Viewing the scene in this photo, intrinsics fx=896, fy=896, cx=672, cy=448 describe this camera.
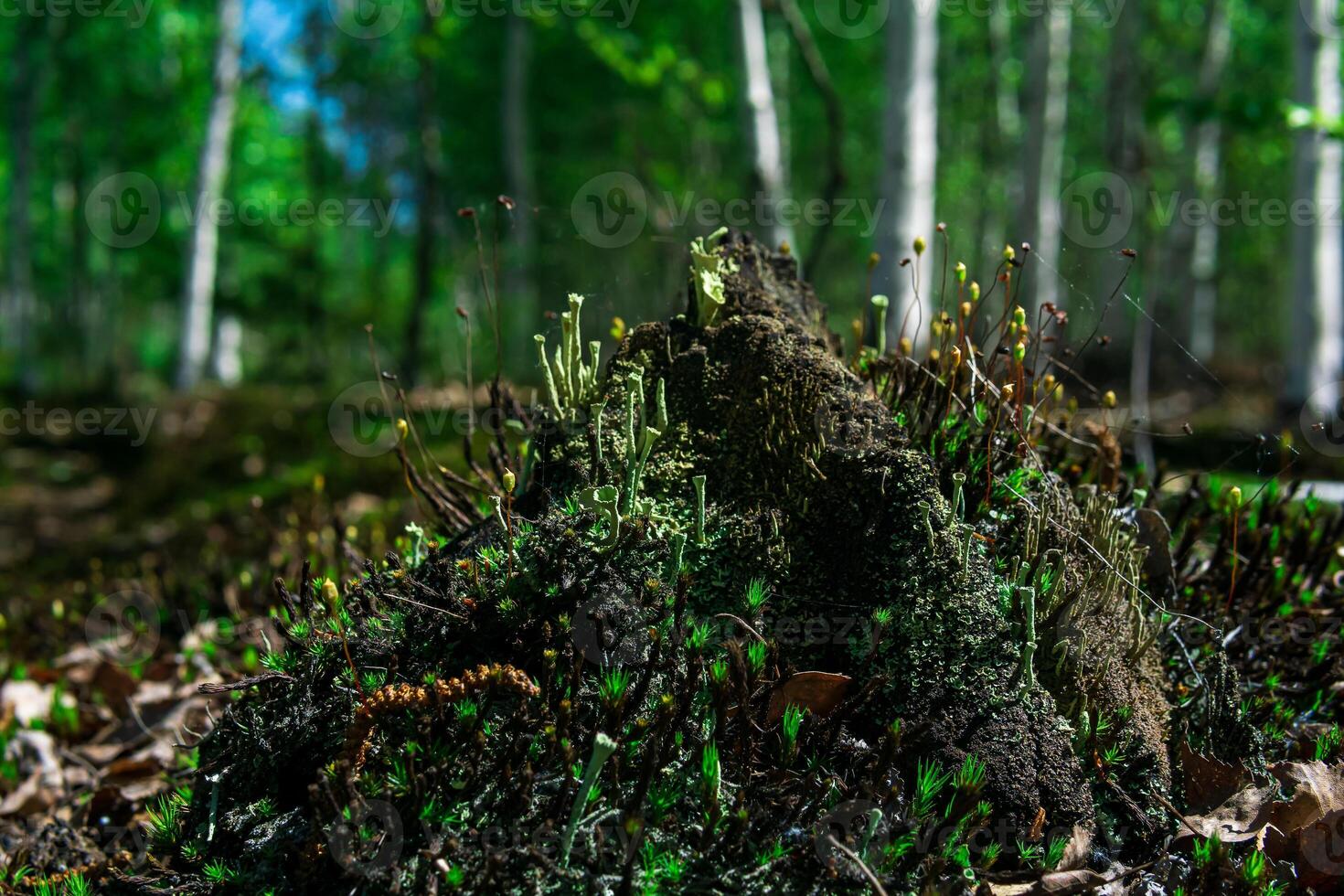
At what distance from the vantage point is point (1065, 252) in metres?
2.18

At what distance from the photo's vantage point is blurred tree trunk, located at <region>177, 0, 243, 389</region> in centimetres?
1241

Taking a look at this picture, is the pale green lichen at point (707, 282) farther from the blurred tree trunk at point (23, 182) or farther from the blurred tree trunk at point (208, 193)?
the blurred tree trunk at point (23, 182)

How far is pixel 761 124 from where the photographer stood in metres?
8.32

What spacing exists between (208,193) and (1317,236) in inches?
529

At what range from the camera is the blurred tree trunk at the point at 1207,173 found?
1449 cm

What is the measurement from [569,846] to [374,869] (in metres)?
0.36

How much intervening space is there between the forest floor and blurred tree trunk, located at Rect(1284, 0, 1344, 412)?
27.6 ft

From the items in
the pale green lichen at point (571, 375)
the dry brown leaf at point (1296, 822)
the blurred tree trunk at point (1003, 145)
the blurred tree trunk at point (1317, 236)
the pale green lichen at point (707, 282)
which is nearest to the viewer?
the dry brown leaf at point (1296, 822)

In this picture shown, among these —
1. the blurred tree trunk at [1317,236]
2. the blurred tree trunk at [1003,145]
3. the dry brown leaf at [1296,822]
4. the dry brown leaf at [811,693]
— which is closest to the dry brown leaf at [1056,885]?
the dry brown leaf at [1296,822]

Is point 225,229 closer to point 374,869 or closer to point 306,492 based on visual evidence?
point 306,492

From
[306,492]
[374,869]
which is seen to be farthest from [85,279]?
[374,869]

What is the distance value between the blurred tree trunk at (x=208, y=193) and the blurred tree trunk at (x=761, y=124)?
799 cm

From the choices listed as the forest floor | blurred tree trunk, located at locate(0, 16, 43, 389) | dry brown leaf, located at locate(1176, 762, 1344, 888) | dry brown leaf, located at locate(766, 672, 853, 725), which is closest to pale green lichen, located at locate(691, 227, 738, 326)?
the forest floor

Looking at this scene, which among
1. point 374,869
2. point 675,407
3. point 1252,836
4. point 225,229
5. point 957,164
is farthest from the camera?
point 957,164
